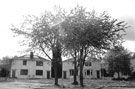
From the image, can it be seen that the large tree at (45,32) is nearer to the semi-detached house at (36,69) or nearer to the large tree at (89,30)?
the large tree at (89,30)

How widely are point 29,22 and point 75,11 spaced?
814 centimetres

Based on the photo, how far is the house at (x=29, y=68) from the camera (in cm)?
5244

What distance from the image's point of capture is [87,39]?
1959 cm

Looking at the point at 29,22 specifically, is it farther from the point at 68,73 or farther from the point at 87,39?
the point at 68,73

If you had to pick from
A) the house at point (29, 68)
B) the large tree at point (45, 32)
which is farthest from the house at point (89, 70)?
the large tree at point (45, 32)

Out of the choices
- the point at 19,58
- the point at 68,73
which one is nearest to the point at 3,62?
the point at 19,58

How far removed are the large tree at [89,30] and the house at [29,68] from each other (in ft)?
107

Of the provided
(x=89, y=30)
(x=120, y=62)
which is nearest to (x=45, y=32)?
(x=89, y=30)

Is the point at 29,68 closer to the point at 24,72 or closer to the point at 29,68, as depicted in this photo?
the point at 29,68

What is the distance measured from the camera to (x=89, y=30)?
1988 cm

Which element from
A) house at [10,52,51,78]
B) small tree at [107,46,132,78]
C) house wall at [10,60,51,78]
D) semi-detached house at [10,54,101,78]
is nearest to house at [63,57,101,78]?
semi-detached house at [10,54,101,78]

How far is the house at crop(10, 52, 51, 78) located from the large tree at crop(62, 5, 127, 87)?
32.8 meters

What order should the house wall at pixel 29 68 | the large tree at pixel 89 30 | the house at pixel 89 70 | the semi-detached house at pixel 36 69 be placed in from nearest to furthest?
1. the large tree at pixel 89 30
2. the house wall at pixel 29 68
3. the semi-detached house at pixel 36 69
4. the house at pixel 89 70

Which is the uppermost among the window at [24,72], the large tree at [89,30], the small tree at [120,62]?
the large tree at [89,30]
